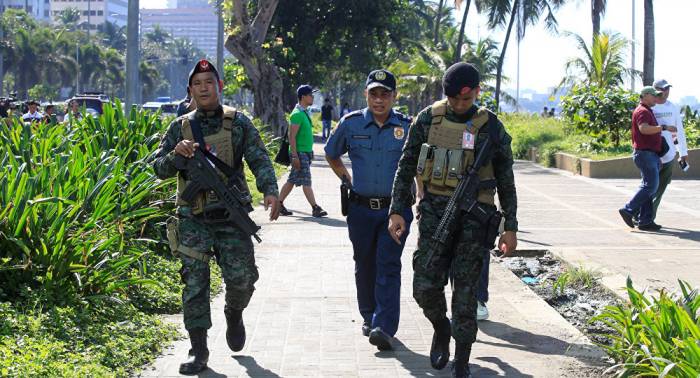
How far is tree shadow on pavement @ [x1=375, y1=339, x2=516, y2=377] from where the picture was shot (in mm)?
6121

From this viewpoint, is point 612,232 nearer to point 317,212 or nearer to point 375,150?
point 317,212

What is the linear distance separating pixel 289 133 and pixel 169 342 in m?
6.11

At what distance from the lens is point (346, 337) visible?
23.2ft

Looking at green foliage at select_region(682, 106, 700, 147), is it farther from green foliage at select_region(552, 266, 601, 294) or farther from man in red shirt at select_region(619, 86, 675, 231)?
green foliage at select_region(552, 266, 601, 294)

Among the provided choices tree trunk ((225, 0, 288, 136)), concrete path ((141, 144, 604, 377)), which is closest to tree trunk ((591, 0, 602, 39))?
tree trunk ((225, 0, 288, 136))

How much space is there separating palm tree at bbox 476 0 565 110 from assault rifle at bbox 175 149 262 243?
44546mm

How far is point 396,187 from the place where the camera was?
20.1ft

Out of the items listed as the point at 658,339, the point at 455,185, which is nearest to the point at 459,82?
the point at 455,185

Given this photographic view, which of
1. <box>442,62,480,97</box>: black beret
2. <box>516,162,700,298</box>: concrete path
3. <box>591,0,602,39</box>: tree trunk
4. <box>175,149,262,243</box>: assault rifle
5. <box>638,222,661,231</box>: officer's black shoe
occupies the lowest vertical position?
<box>516,162,700,298</box>: concrete path

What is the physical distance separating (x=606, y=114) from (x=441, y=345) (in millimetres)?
20338

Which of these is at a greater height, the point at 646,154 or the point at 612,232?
the point at 646,154

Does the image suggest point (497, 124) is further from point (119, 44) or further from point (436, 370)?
point (119, 44)

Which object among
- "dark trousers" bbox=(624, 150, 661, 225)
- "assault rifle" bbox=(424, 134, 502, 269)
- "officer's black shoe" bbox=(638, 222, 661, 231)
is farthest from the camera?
"officer's black shoe" bbox=(638, 222, 661, 231)

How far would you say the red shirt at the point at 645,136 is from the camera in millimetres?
12758
